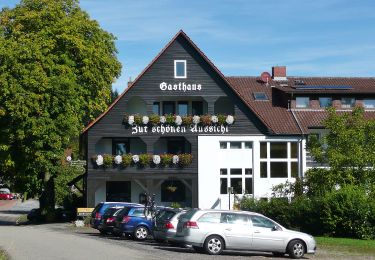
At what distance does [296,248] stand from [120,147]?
1125 inches

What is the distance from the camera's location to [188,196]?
53.3 m

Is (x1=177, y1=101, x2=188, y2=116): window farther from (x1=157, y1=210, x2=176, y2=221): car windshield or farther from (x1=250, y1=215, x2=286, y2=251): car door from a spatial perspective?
(x1=250, y1=215, x2=286, y2=251): car door

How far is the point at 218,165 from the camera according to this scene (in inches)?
2015

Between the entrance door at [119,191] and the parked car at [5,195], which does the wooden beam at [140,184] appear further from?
the parked car at [5,195]

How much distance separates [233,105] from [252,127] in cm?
199

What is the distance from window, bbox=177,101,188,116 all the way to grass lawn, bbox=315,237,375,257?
19464mm

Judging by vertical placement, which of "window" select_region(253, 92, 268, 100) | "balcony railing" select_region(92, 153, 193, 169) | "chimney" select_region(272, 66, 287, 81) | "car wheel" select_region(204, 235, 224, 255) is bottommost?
"car wheel" select_region(204, 235, 224, 255)

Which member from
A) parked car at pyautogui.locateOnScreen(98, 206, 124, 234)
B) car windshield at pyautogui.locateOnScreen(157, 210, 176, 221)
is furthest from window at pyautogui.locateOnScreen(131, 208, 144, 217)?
car windshield at pyautogui.locateOnScreen(157, 210, 176, 221)

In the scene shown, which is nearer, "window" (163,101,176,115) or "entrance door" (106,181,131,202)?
"window" (163,101,176,115)

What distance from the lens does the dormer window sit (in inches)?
2020

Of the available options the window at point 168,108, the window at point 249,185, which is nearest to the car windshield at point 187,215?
the window at point 249,185

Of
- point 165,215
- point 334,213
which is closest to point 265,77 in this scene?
point 334,213

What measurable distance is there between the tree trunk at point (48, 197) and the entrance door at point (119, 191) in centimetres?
448

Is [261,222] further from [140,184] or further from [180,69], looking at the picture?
[140,184]
